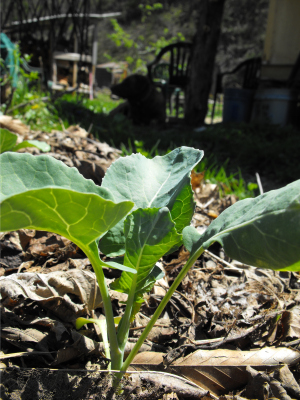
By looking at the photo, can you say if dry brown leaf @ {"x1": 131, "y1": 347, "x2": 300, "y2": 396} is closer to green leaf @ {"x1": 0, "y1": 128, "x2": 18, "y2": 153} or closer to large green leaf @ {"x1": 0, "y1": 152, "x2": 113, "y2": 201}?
large green leaf @ {"x1": 0, "y1": 152, "x2": 113, "y2": 201}

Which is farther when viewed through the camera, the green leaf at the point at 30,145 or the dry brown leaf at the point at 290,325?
the green leaf at the point at 30,145

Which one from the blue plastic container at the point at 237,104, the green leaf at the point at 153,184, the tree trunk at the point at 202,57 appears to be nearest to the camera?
the green leaf at the point at 153,184

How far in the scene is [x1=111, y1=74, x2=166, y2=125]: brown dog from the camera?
6645mm

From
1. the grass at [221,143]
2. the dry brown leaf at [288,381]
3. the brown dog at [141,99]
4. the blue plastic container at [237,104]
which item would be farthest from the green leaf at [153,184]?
the blue plastic container at [237,104]

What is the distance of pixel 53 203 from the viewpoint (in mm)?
530

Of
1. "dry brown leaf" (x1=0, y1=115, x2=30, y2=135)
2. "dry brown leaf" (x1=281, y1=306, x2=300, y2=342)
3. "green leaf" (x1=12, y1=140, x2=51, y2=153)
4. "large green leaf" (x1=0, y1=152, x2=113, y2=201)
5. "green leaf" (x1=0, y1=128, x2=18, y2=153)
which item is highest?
"large green leaf" (x1=0, y1=152, x2=113, y2=201)

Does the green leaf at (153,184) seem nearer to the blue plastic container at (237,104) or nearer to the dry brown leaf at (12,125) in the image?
the dry brown leaf at (12,125)

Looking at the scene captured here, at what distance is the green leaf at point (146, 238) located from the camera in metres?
0.65

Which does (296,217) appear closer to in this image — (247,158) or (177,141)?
(247,158)

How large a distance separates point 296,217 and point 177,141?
442cm

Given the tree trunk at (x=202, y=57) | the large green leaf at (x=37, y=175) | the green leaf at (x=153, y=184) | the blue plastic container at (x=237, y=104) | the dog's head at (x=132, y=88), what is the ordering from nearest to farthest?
the large green leaf at (x=37, y=175)
the green leaf at (x=153, y=184)
the tree trunk at (x=202, y=57)
the dog's head at (x=132, y=88)
the blue plastic container at (x=237, y=104)

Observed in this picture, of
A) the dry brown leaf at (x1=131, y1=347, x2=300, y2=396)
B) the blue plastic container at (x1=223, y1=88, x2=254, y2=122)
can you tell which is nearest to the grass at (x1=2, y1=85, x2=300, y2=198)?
the blue plastic container at (x1=223, y1=88, x2=254, y2=122)

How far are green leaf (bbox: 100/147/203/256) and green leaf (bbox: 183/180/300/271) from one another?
11 centimetres

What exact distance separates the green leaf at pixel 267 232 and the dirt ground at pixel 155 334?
12.3 inches
